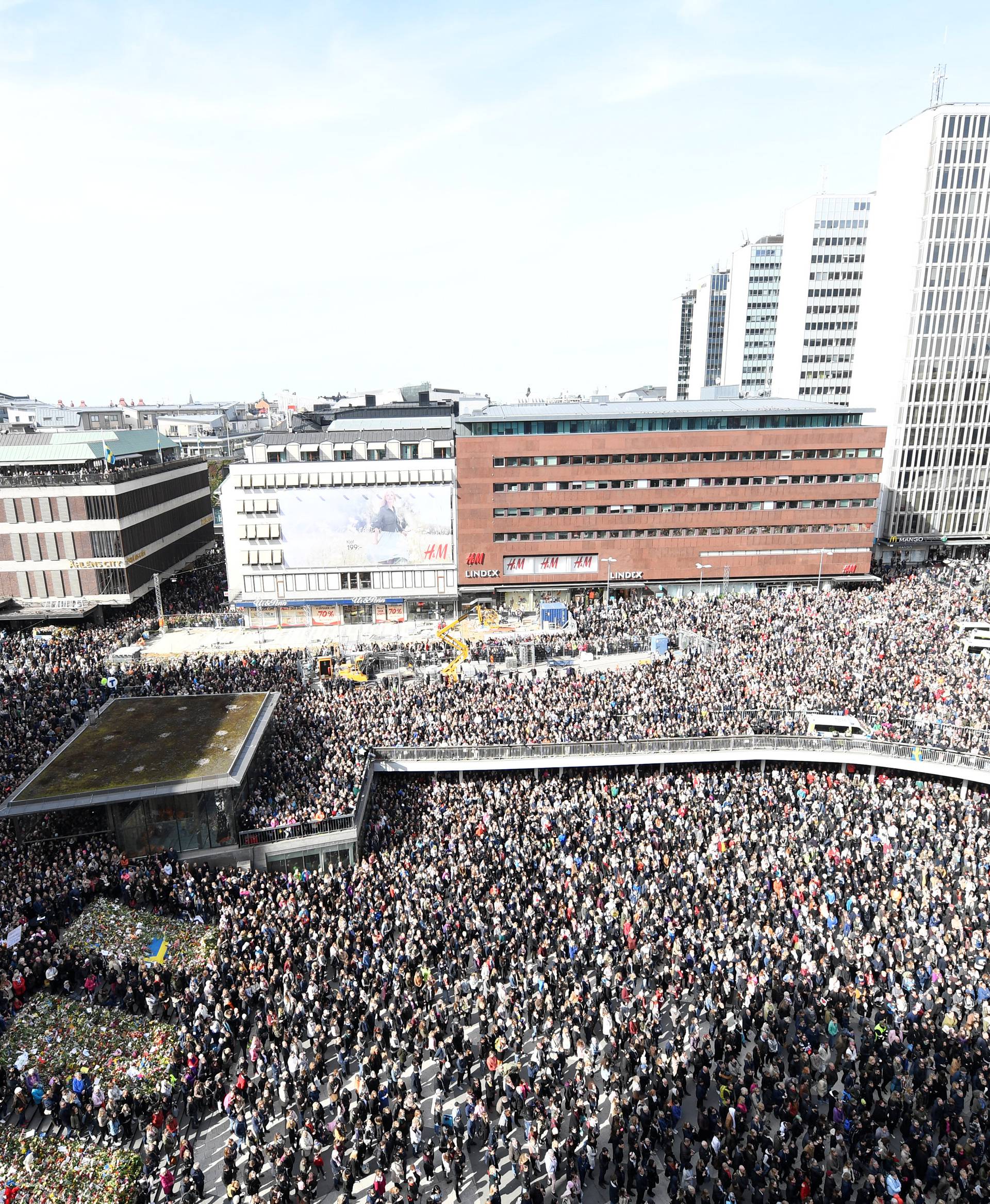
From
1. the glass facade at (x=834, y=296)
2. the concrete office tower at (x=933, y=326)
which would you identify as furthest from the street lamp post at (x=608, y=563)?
the glass facade at (x=834, y=296)

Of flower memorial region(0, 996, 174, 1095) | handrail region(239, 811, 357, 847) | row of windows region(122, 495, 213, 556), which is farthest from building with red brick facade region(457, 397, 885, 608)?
flower memorial region(0, 996, 174, 1095)

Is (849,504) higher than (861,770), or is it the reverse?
(849,504)

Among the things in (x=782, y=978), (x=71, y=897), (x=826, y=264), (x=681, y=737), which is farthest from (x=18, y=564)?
(x=826, y=264)

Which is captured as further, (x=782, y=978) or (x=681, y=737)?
(x=681, y=737)

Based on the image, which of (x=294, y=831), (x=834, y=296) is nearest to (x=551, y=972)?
(x=294, y=831)

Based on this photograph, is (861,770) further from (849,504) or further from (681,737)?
(849,504)

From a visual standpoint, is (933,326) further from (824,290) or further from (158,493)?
(158,493)
